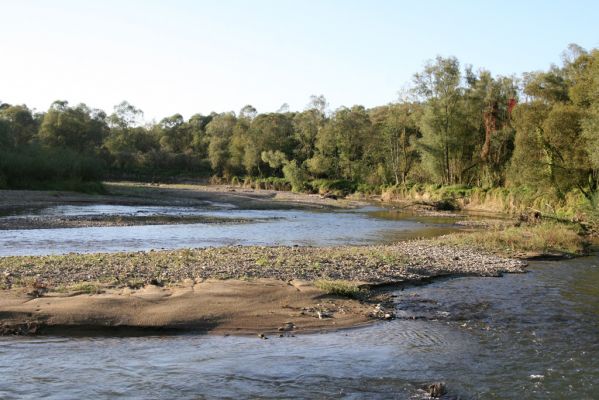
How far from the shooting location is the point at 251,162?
107438 mm

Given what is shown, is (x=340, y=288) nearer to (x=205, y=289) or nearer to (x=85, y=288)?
(x=205, y=289)

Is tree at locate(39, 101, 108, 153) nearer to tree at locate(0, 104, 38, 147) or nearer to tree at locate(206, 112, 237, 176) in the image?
tree at locate(0, 104, 38, 147)

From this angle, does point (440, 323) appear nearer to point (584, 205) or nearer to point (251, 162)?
point (584, 205)

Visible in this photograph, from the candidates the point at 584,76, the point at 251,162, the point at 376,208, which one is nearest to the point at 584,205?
the point at 584,76

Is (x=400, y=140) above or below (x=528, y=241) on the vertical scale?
above

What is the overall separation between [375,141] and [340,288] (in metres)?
73.5

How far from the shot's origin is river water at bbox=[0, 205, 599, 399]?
395 inches

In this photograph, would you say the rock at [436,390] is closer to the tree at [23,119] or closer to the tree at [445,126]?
the tree at [445,126]

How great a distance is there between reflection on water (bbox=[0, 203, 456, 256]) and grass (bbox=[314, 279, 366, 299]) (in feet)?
41.0

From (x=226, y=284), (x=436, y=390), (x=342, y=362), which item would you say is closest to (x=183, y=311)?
(x=226, y=284)

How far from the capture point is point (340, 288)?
16312mm

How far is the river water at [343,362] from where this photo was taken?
1002 cm

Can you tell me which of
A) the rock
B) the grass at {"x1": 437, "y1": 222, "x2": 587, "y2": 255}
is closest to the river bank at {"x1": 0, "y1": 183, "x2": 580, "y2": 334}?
the grass at {"x1": 437, "y1": 222, "x2": 587, "y2": 255}

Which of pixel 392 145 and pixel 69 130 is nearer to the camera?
pixel 392 145
